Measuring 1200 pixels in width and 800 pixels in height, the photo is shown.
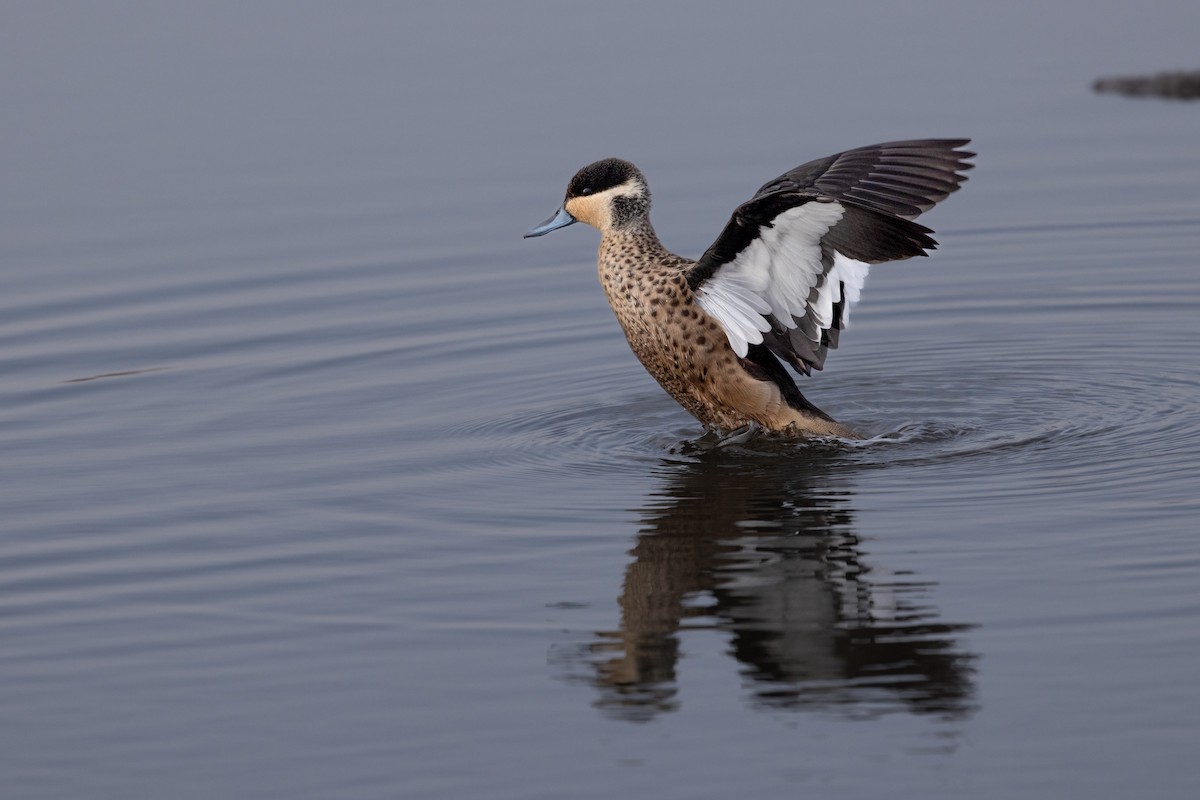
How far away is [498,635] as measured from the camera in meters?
5.70

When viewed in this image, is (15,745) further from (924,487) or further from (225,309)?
(225,309)

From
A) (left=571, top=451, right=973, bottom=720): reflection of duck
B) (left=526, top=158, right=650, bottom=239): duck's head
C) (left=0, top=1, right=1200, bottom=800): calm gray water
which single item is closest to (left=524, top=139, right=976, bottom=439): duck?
(left=526, top=158, right=650, bottom=239): duck's head

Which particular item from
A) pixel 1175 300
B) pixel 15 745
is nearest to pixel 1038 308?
pixel 1175 300

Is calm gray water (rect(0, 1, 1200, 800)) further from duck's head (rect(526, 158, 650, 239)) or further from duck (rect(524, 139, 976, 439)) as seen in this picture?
duck's head (rect(526, 158, 650, 239))

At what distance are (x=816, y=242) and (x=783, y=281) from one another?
11.5 inches

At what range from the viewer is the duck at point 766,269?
23.1 ft

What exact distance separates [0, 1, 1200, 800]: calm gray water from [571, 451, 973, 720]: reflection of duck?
0.8 inches

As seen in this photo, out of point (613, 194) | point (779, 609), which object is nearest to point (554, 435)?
point (613, 194)

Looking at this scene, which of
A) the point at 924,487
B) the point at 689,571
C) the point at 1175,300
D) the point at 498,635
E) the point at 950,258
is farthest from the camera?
the point at 950,258

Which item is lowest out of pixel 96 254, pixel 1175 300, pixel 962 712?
pixel 962 712

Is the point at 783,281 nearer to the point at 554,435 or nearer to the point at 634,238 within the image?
the point at 634,238

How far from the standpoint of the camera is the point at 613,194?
845 centimetres

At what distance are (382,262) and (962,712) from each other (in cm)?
672

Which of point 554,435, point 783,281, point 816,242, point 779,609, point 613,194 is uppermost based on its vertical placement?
point 613,194
